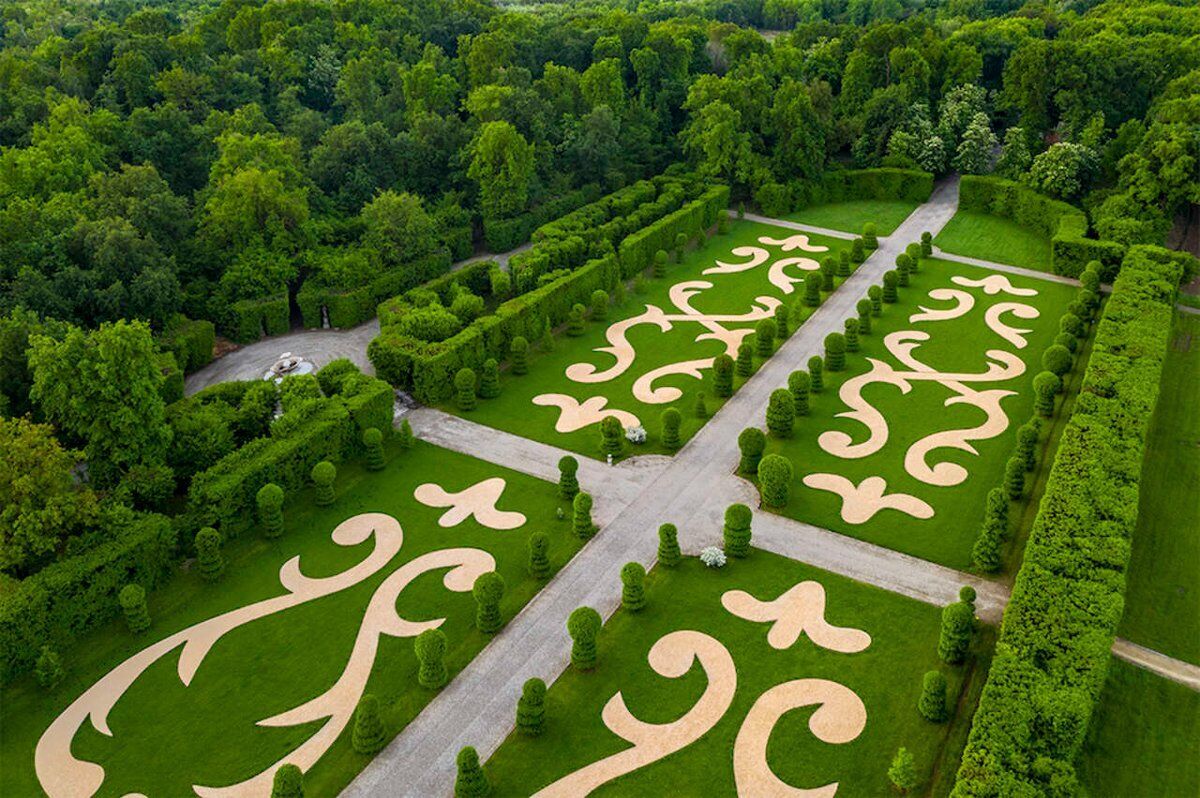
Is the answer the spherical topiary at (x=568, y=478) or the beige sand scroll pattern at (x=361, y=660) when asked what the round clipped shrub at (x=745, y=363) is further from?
the beige sand scroll pattern at (x=361, y=660)

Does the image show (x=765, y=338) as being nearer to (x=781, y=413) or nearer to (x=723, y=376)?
(x=723, y=376)

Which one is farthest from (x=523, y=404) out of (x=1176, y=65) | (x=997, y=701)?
(x=1176, y=65)

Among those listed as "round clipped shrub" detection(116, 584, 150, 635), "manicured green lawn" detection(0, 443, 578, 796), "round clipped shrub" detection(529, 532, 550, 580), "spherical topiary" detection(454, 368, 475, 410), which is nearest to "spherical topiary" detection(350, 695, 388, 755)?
"manicured green lawn" detection(0, 443, 578, 796)

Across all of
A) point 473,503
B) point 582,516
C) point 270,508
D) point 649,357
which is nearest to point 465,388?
point 473,503

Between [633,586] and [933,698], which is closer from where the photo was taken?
[933,698]

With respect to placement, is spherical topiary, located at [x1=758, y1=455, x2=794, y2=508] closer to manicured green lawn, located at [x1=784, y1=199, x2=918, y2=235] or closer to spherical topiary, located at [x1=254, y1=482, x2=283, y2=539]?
spherical topiary, located at [x1=254, y1=482, x2=283, y2=539]

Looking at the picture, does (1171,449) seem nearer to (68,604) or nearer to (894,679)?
(894,679)

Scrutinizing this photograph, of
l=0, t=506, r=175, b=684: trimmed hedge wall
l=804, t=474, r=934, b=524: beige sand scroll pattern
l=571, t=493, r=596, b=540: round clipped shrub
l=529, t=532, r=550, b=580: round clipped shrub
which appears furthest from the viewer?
l=804, t=474, r=934, b=524: beige sand scroll pattern
